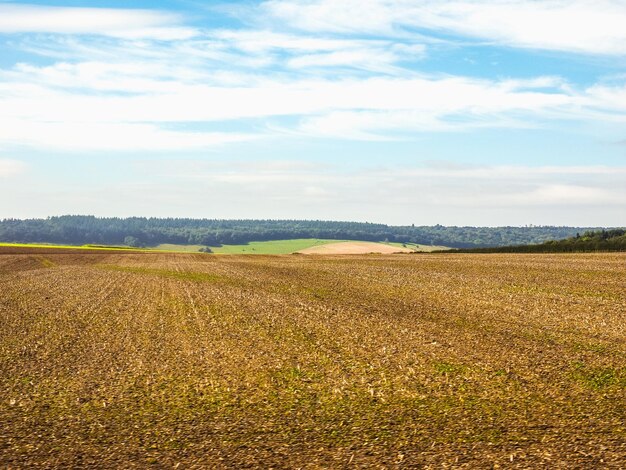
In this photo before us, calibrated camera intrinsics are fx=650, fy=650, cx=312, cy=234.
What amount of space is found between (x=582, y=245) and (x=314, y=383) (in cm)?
8817

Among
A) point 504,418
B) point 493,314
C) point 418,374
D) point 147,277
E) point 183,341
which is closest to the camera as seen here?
point 504,418

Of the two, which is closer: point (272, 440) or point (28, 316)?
Result: point (272, 440)

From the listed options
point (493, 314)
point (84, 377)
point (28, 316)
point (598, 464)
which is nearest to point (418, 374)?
point (598, 464)

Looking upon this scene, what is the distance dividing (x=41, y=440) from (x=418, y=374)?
382 inches

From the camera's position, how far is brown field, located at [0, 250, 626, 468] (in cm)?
1185

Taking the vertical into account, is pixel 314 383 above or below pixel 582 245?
below

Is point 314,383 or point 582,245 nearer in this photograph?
point 314,383

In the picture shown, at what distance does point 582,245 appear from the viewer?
314 ft

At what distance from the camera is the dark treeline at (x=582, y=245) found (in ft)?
306

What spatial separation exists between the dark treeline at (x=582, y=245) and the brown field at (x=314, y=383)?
203 ft

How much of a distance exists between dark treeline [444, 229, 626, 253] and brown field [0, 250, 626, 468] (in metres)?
62.0

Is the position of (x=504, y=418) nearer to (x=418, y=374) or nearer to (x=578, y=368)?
(x=418, y=374)

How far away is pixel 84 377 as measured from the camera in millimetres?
18016

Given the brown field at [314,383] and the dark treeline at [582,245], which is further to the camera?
the dark treeline at [582,245]
